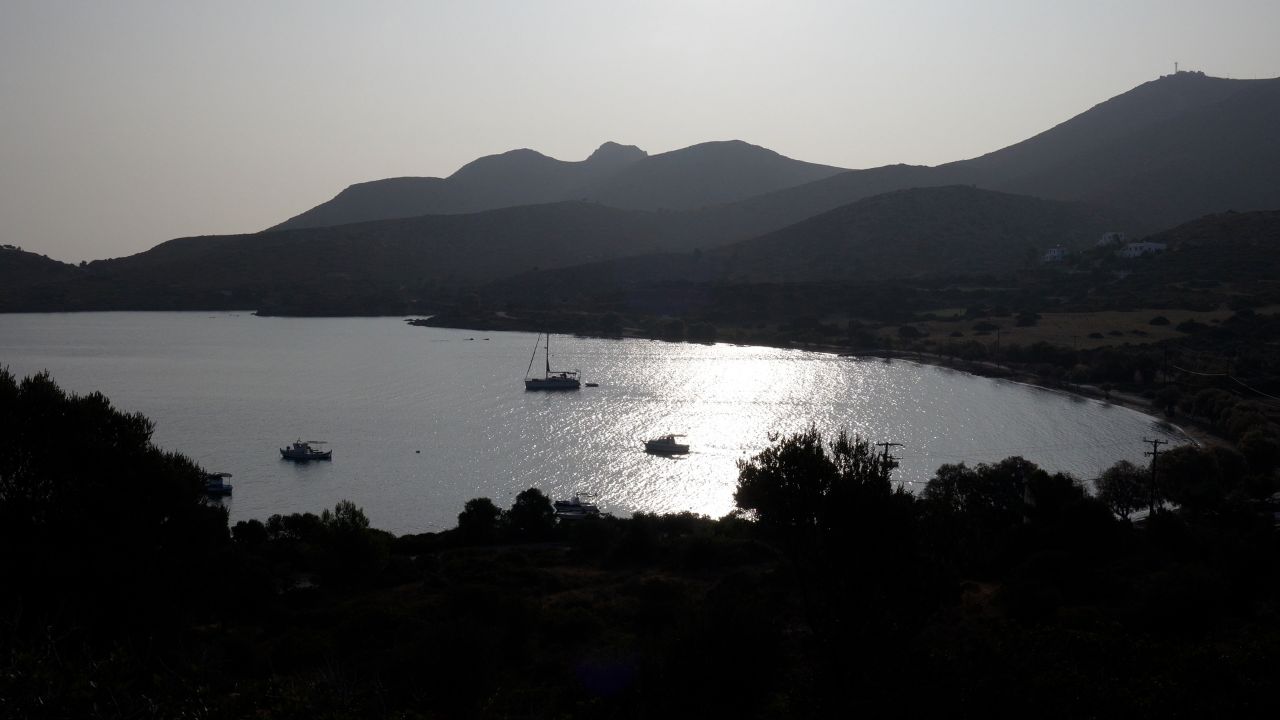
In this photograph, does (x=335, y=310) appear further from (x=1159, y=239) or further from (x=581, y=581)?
(x=581, y=581)

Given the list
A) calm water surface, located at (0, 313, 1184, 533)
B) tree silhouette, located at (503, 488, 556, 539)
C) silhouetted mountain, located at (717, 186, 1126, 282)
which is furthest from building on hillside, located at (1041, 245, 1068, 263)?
tree silhouette, located at (503, 488, 556, 539)

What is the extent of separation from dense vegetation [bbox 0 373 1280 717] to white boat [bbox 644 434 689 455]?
1911 cm

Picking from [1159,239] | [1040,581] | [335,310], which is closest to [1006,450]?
[1040,581]

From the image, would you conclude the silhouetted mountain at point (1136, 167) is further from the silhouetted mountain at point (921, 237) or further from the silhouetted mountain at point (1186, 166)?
the silhouetted mountain at point (921, 237)

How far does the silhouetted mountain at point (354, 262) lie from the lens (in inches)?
5025

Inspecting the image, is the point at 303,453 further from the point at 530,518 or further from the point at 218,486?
the point at 530,518

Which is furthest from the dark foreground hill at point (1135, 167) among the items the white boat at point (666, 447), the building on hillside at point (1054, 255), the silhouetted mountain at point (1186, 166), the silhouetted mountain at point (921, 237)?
the white boat at point (666, 447)

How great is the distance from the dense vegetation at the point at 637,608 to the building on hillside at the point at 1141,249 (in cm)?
7810

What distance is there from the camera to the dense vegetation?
27.7 ft

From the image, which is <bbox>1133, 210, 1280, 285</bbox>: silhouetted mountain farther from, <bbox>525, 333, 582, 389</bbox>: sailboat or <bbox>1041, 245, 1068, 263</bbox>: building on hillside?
<bbox>525, 333, 582, 389</bbox>: sailboat

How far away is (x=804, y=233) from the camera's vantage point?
128 meters

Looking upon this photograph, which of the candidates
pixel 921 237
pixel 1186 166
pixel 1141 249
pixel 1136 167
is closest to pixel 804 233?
pixel 921 237

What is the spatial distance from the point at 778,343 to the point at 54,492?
7165 cm

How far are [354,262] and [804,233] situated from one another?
6745 centimetres
